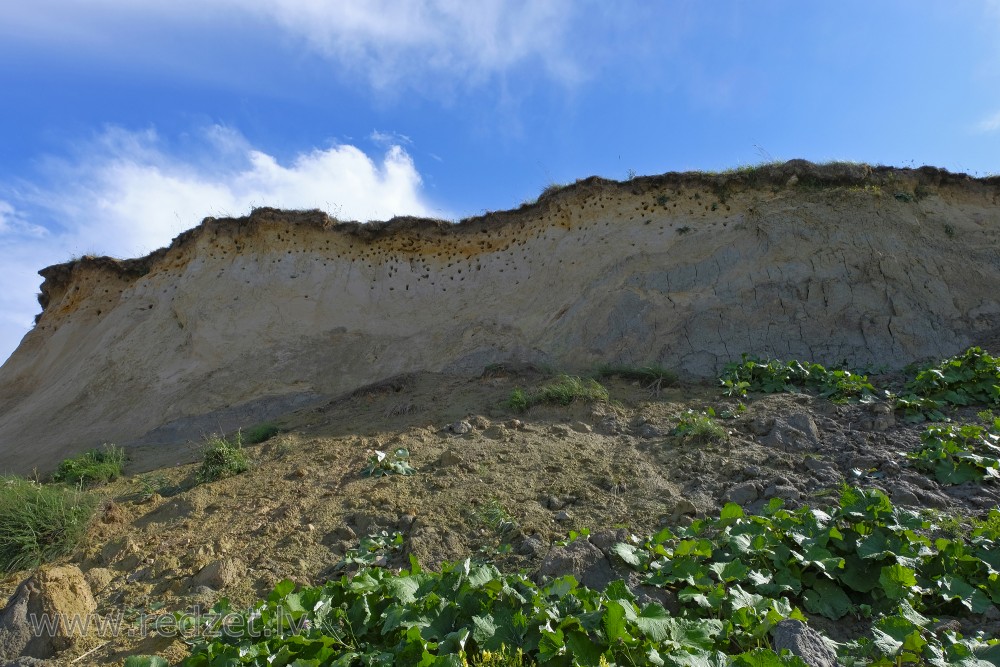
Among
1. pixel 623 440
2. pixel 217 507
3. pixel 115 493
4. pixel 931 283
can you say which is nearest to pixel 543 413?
pixel 623 440

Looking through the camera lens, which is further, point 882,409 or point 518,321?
point 518,321

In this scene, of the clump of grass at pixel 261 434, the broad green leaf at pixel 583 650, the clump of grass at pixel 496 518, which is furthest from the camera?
the clump of grass at pixel 261 434

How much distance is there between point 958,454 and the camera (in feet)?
18.0

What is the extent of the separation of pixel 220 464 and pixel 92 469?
208 cm

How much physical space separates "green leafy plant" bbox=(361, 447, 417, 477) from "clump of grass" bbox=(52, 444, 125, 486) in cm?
346

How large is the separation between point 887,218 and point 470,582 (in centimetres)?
1005

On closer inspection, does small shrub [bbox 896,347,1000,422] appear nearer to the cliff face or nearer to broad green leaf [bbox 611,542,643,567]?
the cliff face

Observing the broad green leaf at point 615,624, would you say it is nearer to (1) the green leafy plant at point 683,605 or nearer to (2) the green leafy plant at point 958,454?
(1) the green leafy plant at point 683,605

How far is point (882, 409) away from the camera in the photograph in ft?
22.4

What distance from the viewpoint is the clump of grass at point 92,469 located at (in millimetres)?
7734

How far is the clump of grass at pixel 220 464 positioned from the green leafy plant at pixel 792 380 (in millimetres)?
5338

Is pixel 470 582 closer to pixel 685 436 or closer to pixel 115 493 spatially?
pixel 685 436

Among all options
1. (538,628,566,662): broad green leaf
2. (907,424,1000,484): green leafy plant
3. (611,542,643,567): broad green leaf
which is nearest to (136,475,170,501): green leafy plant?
(611,542,643,567): broad green leaf

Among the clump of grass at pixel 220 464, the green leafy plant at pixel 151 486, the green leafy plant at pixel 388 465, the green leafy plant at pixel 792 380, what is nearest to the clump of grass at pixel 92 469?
the green leafy plant at pixel 151 486
